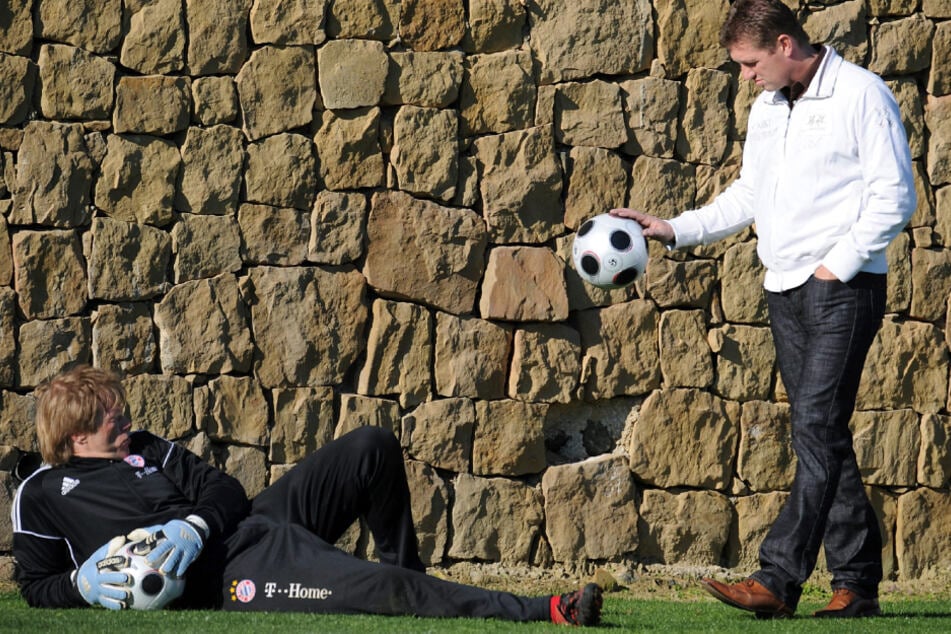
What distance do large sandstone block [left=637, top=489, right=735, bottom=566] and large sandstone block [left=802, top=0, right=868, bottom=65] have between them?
226cm

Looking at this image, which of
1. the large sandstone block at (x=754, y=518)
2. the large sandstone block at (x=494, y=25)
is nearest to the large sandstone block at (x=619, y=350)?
the large sandstone block at (x=754, y=518)

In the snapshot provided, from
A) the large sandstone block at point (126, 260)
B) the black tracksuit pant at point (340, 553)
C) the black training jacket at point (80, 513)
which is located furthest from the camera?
the large sandstone block at point (126, 260)

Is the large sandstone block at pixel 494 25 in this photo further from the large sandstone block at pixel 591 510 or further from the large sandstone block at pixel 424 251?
the large sandstone block at pixel 591 510

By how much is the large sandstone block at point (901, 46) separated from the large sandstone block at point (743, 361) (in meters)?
1.43

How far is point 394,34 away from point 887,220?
2628mm

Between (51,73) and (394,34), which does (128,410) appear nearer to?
(51,73)

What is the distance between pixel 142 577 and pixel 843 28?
420cm

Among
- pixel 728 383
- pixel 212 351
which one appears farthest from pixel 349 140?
pixel 728 383

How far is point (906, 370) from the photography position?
6121 millimetres

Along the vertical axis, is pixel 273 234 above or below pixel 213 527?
above

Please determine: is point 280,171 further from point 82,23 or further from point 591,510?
point 591,510

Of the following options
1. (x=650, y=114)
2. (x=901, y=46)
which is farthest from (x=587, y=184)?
(x=901, y=46)

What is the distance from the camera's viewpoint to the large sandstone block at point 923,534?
6.14 meters

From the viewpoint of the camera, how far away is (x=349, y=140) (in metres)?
5.78
